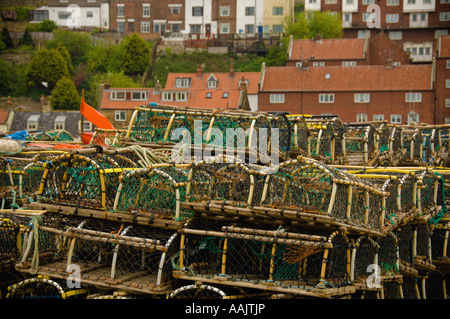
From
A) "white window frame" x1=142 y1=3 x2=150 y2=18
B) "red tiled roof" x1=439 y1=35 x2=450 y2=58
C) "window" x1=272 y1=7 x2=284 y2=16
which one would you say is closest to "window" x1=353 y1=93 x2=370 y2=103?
"red tiled roof" x1=439 y1=35 x2=450 y2=58

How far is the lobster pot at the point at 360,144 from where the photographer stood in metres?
10.1

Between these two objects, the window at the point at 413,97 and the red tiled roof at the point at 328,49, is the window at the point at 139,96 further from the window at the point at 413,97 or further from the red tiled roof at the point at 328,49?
the window at the point at 413,97

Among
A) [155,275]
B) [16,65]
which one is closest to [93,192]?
[155,275]

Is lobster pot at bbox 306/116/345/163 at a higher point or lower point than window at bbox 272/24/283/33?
lower

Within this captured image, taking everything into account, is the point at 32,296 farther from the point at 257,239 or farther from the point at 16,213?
the point at 257,239

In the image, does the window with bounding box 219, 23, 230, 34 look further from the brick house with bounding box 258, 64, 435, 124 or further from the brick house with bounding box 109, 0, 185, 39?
the brick house with bounding box 258, 64, 435, 124

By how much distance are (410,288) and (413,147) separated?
11.5 ft

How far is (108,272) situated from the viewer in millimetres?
7141

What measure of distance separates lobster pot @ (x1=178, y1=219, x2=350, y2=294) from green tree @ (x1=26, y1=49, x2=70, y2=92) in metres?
39.3

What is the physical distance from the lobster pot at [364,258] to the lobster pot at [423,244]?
1.57 metres

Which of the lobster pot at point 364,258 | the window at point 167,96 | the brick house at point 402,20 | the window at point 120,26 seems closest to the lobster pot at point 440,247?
the lobster pot at point 364,258

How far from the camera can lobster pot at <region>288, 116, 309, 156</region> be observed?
9445 mm

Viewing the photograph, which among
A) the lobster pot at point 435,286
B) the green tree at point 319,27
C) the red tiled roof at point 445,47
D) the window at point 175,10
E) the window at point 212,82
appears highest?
the window at point 175,10
